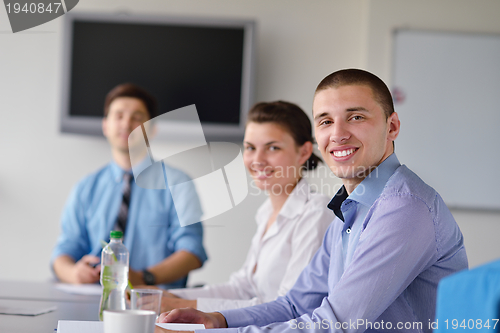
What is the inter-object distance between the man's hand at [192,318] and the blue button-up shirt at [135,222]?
1.04 metres

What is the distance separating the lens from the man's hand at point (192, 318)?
1.08 metres

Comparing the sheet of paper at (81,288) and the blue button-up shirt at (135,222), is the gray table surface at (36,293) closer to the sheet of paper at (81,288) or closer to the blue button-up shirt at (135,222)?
the sheet of paper at (81,288)

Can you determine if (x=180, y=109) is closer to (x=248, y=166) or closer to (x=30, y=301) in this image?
(x=248, y=166)

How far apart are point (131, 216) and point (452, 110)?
80.0 inches

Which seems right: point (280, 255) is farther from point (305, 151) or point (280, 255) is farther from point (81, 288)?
point (81, 288)

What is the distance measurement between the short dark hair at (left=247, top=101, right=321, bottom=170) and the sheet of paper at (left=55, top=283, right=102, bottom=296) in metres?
0.86

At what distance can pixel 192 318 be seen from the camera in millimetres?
1107

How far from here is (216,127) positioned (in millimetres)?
2938

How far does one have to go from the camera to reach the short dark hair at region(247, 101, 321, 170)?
181 cm

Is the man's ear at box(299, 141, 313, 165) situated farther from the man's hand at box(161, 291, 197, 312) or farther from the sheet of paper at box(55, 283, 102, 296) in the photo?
the sheet of paper at box(55, 283, 102, 296)

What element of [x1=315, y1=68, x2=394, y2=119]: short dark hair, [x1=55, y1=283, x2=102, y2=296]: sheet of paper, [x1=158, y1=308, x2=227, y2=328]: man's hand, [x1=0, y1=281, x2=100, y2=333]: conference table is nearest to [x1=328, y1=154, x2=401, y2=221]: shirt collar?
[x1=315, y1=68, x2=394, y2=119]: short dark hair

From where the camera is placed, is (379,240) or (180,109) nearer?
(379,240)

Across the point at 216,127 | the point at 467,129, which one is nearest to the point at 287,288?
the point at 216,127

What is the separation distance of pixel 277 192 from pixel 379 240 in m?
0.93
